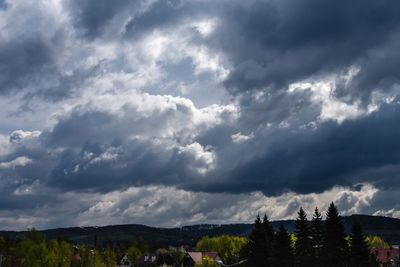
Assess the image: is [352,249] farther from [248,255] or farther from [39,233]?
[39,233]

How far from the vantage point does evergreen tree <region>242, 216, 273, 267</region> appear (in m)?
105

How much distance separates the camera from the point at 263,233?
350 ft

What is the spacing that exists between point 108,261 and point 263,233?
297 feet

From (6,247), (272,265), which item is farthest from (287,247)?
(6,247)

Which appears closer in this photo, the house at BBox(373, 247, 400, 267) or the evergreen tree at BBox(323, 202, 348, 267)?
the evergreen tree at BBox(323, 202, 348, 267)

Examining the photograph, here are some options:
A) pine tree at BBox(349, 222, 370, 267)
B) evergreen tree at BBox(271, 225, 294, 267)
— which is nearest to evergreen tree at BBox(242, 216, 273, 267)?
evergreen tree at BBox(271, 225, 294, 267)

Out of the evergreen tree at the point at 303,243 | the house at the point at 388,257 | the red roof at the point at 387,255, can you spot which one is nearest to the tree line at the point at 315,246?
the evergreen tree at the point at 303,243

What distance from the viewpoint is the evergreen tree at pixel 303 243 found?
93750 millimetres

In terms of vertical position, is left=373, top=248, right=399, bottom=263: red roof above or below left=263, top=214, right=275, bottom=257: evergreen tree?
below

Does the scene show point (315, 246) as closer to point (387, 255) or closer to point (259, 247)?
point (259, 247)

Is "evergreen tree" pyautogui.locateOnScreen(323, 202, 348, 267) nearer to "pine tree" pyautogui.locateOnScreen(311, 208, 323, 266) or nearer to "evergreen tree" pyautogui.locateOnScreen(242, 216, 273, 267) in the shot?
"pine tree" pyautogui.locateOnScreen(311, 208, 323, 266)

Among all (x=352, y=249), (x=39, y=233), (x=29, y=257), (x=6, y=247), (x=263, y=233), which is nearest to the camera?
(x=352, y=249)

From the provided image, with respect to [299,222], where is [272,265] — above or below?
below

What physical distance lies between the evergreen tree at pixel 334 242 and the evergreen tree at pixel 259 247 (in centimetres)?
1445
